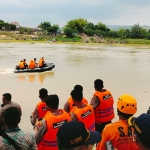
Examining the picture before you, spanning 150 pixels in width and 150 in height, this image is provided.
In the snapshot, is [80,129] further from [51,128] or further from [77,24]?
[77,24]

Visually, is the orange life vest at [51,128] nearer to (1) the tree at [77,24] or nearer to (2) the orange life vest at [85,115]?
(2) the orange life vest at [85,115]

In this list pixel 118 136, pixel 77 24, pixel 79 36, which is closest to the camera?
pixel 118 136

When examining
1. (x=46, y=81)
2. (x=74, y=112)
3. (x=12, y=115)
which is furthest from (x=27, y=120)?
(x=46, y=81)

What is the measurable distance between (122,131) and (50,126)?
0.91m

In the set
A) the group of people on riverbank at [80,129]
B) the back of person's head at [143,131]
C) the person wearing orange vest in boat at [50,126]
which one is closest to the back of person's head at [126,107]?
the group of people on riverbank at [80,129]

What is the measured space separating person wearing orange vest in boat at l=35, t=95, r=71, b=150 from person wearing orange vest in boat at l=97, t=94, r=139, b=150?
0.64 meters

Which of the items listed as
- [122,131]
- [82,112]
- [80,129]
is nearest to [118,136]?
[122,131]

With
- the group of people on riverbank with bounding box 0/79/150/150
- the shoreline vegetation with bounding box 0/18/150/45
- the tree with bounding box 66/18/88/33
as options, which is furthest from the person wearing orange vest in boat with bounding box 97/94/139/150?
the tree with bounding box 66/18/88/33

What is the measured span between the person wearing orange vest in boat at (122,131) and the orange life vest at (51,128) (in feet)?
2.06

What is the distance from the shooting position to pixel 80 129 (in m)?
1.79

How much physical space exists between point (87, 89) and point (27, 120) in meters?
4.83

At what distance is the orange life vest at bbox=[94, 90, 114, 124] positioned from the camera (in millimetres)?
4508

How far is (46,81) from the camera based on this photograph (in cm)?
1400

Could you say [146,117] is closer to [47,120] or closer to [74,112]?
[47,120]
